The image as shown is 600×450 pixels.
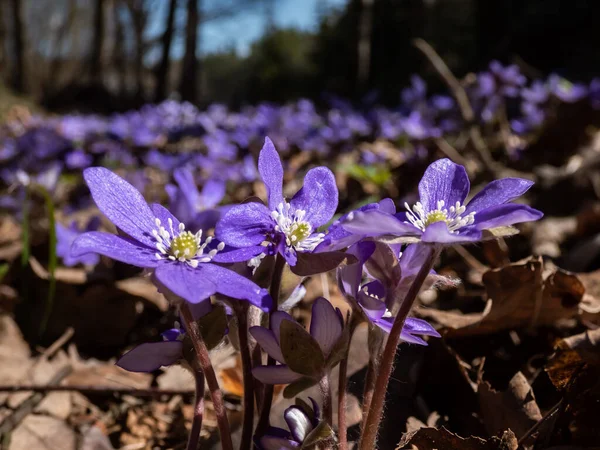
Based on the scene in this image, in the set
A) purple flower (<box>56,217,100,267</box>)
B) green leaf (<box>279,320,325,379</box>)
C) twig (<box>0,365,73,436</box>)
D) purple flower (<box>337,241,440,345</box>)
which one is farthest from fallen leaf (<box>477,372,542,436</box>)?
purple flower (<box>56,217,100,267</box>)

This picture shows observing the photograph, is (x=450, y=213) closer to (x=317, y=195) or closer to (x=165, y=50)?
(x=317, y=195)

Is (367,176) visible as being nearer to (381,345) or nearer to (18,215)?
(18,215)

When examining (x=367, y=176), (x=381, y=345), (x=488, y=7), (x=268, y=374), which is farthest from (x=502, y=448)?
(x=488, y=7)

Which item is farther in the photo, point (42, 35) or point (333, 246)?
point (42, 35)

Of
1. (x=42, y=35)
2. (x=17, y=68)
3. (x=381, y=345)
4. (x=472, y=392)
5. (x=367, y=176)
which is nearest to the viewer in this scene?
Result: (x=381, y=345)

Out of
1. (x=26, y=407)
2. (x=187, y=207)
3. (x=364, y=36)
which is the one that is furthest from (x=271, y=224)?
(x=364, y=36)

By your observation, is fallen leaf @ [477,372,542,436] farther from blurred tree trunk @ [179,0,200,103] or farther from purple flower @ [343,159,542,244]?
blurred tree trunk @ [179,0,200,103]
